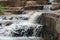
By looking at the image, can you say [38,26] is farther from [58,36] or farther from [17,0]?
[17,0]

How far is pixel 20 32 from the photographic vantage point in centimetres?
605

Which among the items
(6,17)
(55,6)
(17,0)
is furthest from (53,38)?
(17,0)

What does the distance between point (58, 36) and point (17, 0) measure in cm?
694

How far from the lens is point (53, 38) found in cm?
496

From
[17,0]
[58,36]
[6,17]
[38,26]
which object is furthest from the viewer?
[17,0]

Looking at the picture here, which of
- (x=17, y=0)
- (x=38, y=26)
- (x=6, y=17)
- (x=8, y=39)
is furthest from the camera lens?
(x=17, y=0)

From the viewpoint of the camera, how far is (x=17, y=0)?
1138cm

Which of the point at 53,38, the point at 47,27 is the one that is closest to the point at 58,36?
the point at 53,38

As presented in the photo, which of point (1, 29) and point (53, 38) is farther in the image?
point (1, 29)

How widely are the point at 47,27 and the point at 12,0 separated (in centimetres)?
614

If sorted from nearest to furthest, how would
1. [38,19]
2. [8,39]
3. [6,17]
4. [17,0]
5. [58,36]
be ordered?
[58,36]
[8,39]
[38,19]
[6,17]
[17,0]

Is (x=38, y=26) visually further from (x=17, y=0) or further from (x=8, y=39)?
(x=17, y=0)

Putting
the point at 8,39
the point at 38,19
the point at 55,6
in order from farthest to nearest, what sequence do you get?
the point at 55,6 → the point at 38,19 → the point at 8,39

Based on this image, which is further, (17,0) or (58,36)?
(17,0)
